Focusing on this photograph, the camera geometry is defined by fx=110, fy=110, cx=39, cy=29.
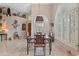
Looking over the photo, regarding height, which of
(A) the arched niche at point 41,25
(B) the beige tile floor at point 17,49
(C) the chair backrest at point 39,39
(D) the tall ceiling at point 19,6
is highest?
(D) the tall ceiling at point 19,6

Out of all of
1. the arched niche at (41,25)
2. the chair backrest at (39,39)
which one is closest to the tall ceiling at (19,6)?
the arched niche at (41,25)

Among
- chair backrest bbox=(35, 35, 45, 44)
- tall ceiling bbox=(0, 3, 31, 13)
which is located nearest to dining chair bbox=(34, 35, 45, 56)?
chair backrest bbox=(35, 35, 45, 44)

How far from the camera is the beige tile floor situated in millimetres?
1192

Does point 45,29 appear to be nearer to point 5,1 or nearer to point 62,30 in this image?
point 62,30

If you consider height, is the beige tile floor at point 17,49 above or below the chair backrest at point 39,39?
below

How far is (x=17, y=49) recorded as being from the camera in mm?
1198

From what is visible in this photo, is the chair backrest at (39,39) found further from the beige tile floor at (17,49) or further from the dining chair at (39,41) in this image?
the beige tile floor at (17,49)

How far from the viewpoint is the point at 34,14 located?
122cm

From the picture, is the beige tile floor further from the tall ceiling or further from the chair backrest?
the tall ceiling

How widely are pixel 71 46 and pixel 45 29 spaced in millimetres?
338

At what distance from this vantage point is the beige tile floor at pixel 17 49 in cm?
119

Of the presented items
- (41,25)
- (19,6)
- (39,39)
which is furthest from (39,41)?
(19,6)

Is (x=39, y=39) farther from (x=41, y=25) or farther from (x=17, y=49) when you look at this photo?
(x=17, y=49)

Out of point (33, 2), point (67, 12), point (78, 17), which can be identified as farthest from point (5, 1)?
point (78, 17)
